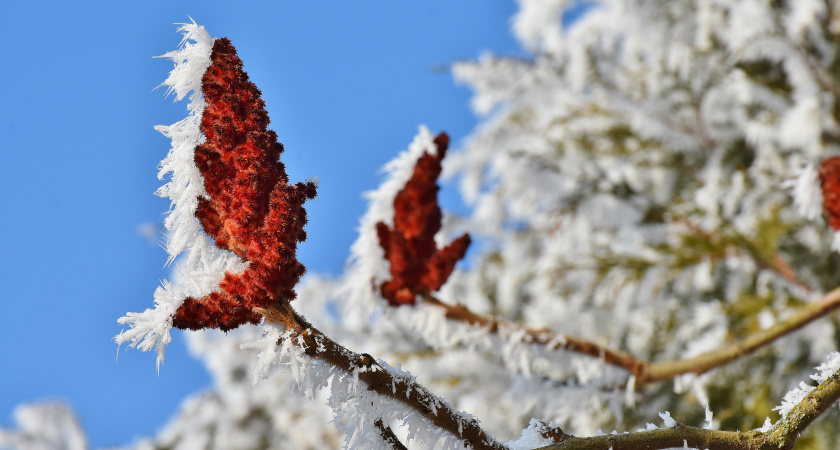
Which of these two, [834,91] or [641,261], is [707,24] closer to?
[834,91]

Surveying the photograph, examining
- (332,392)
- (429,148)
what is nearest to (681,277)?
(429,148)

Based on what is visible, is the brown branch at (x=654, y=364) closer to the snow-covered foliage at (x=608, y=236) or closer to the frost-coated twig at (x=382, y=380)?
the snow-covered foliage at (x=608, y=236)

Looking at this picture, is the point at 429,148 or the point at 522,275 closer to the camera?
the point at 429,148

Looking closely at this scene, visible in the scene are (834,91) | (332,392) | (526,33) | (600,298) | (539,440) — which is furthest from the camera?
(526,33)

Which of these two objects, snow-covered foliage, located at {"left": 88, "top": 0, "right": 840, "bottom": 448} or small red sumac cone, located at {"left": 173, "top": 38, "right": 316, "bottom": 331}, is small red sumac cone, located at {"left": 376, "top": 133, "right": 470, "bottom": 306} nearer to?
snow-covered foliage, located at {"left": 88, "top": 0, "right": 840, "bottom": 448}

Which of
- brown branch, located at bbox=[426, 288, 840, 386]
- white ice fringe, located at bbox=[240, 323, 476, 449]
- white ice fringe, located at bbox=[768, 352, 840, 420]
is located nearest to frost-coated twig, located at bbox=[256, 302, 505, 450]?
white ice fringe, located at bbox=[240, 323, 476, 449]

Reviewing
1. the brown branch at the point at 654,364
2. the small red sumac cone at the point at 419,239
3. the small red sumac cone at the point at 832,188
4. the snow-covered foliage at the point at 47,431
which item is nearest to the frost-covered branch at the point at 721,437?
the small red sumac cone at the point at 419,239
